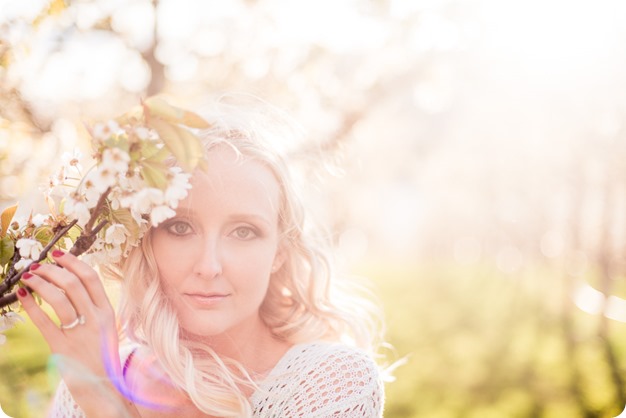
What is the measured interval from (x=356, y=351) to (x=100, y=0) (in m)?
3.70

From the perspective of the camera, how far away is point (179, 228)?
92.0 inches

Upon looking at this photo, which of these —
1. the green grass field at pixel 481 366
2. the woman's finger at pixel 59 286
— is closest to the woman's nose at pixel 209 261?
the woman's finger at pixel 59 286

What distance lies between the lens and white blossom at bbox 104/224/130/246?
1.85 metres

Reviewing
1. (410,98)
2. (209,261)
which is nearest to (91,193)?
(209,261)

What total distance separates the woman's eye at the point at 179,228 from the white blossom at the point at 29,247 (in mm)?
576

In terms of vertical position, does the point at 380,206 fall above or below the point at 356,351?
below

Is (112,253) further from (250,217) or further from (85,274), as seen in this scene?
(250,217)

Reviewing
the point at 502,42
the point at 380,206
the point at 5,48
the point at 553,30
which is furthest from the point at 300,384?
the point at 380,206

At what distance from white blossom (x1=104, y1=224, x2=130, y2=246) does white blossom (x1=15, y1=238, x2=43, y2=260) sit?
18 centimetres

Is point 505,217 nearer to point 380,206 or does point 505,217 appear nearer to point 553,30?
point 380,206

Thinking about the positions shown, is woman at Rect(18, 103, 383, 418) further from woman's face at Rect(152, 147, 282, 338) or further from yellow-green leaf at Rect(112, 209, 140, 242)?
yellow-green leaf at Rect(112, 209, 140, 242)

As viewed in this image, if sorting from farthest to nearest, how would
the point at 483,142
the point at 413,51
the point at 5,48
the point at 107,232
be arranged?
the point at 483,142, the point at 413,51, the point at 5,48, the point at 107,232

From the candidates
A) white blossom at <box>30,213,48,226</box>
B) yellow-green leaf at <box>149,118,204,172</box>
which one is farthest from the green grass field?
yellow-green leaf at <box>149,118,204,172</box>

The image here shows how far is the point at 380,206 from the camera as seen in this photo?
62969 millimetres
